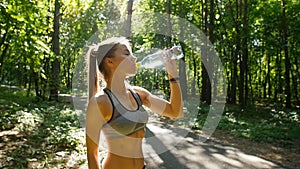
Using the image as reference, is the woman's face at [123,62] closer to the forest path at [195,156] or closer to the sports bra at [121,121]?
the sports bra at [121,121]

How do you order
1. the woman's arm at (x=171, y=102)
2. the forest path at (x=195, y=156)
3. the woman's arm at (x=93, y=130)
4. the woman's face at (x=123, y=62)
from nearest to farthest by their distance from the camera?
the woman's arm at (x=93, y=130) → the woman's face at (x=123, y=62) → the woman's arm at (x=171, y=102) → the forest path at (x=195, y=156)

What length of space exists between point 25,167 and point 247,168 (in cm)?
468

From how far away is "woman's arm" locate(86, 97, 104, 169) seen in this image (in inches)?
75.7

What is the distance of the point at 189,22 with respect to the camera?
26.0 metres

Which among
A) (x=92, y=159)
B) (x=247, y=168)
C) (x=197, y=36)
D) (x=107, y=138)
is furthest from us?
(x=197, y=36)

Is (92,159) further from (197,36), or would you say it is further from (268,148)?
(197,36)

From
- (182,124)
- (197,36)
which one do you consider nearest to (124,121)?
(182,124)

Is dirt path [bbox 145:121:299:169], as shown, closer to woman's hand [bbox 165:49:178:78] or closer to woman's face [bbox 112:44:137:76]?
woman's hand [bbox 165:49:178:78]

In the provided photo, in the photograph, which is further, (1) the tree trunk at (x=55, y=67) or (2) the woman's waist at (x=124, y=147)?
(1) the tree trunk at (x=55, y=67)

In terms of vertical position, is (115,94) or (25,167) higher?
(115,94)

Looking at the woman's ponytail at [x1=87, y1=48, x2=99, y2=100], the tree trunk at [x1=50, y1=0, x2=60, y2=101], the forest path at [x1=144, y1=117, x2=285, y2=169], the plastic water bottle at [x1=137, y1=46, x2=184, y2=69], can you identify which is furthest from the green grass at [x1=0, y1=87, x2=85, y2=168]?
the tree trunk at [x1=50, y1=0, x2=60, y2=101]

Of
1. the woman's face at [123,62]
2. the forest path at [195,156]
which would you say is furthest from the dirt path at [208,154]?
the woman's face at [123,62]

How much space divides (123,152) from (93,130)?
0.35 m

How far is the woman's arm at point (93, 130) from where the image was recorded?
1.92 m
